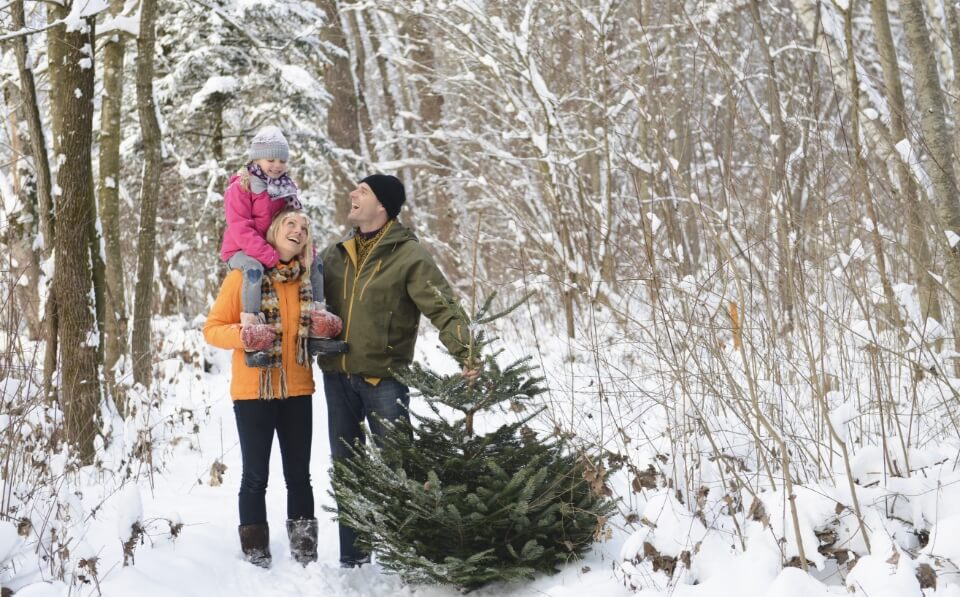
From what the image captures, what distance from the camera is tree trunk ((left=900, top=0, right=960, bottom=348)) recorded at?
12.7 ft

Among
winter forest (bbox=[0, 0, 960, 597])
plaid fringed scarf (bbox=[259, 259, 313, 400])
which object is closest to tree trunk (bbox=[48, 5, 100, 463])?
winter forest (bbox=[0, 0, 960, 597])

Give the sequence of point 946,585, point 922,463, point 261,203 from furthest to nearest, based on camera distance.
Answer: point 261,203
point 922,463
point 946,585

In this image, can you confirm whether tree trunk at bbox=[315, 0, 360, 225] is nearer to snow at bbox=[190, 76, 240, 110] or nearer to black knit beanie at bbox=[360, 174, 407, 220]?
snow at bbox=[190, 76, 240, 110]

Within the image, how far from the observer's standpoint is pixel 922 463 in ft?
10.9

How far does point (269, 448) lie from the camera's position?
403 cm

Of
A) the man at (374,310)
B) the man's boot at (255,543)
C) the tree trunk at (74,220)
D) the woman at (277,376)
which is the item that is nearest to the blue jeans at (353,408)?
the man at (374,310)

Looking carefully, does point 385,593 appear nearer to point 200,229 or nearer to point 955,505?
point 955,505

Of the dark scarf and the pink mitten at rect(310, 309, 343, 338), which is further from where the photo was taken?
the dark scarf

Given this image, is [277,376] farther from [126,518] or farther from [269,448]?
[126,518]

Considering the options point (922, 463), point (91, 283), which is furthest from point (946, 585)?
point (91, 283)

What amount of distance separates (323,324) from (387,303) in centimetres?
32

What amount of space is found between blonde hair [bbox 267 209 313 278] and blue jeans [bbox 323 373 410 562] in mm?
560

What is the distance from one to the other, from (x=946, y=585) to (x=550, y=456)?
1538mm

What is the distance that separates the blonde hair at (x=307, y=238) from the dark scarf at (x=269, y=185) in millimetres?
88
